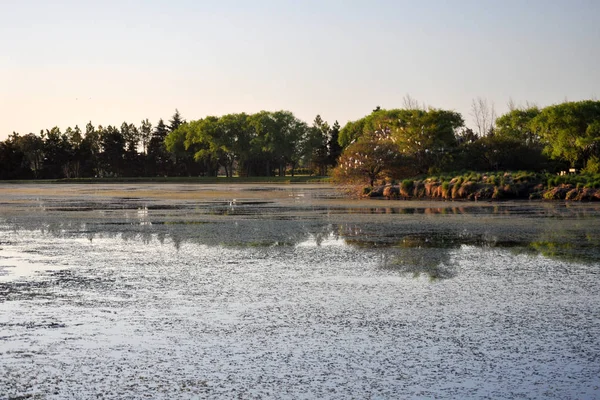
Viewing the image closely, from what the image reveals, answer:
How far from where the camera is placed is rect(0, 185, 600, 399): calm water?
6480mm

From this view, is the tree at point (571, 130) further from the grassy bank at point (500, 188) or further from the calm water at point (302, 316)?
the calm water at point (302, 316)

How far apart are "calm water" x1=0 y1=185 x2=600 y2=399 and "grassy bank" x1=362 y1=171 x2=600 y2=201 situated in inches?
718

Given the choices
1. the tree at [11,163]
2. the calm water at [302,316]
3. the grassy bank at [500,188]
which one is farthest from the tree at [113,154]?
the calm water at [302,316]

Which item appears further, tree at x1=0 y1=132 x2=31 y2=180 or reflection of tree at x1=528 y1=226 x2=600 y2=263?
tree at x1=0 y1=132 x2=31 y2=180

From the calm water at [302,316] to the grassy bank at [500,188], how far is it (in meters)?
18.2

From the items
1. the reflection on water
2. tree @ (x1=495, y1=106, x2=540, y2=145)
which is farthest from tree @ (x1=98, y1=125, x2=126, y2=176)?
the reflection on water

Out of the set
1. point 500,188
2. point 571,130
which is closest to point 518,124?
point 571,130

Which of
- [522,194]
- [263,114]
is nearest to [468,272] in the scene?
[522,194]

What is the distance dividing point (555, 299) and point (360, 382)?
175 inches

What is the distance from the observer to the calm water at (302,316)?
6.48 metres

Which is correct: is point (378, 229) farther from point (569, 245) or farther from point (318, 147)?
point (318, 147)

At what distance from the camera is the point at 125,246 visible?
16.8 m

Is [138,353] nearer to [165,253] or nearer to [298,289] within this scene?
[298,289]

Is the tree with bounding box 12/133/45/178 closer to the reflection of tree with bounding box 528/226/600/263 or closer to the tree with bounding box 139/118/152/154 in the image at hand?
the tree with bounding box 139/118/152/154
